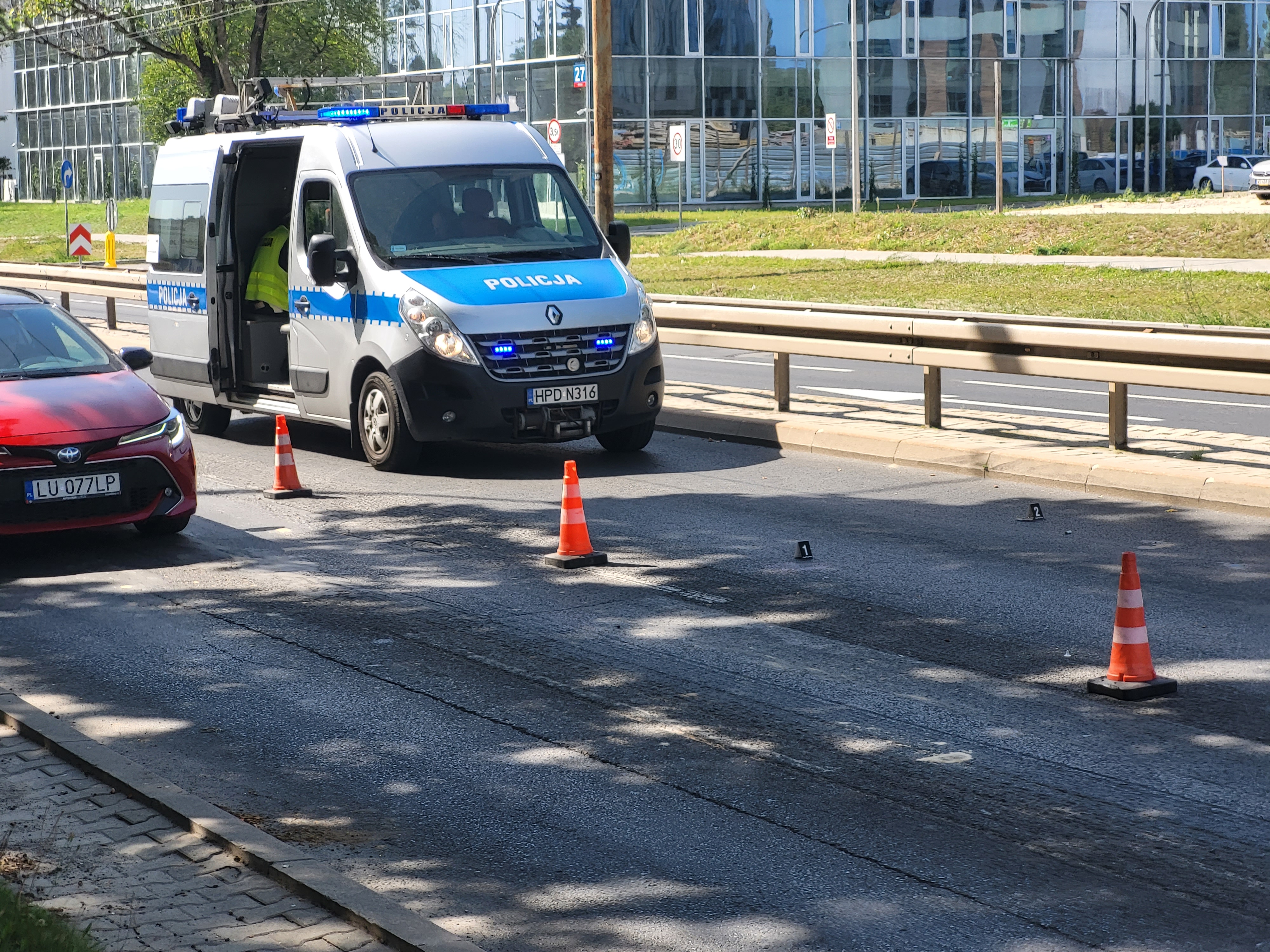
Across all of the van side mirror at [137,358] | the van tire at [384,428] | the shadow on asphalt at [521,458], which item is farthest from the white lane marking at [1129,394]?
the van side mirror at [137,358]


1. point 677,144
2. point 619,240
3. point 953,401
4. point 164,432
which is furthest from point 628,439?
point 677,144

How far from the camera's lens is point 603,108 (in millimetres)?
20484

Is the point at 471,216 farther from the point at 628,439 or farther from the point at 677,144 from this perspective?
the point at 677,144

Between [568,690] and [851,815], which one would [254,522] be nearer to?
[568,690]

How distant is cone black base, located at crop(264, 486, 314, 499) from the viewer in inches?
458

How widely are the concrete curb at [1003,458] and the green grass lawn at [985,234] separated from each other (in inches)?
755

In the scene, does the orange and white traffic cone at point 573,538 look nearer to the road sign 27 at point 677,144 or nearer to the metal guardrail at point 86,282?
the metal guardrail at point 86,282

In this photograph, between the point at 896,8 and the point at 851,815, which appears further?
the point at 896,8

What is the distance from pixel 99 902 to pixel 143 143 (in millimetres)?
77256

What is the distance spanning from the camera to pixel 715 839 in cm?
520

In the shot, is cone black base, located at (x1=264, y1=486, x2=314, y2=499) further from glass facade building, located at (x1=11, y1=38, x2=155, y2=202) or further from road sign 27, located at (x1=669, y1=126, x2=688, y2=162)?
glass facade building, located at (x1=11, y1=38, x2=155, y2=202)

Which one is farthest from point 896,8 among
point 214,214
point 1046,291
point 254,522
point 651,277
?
point 254,522

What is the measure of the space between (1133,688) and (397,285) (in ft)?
23.3

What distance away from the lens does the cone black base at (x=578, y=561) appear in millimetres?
9133
